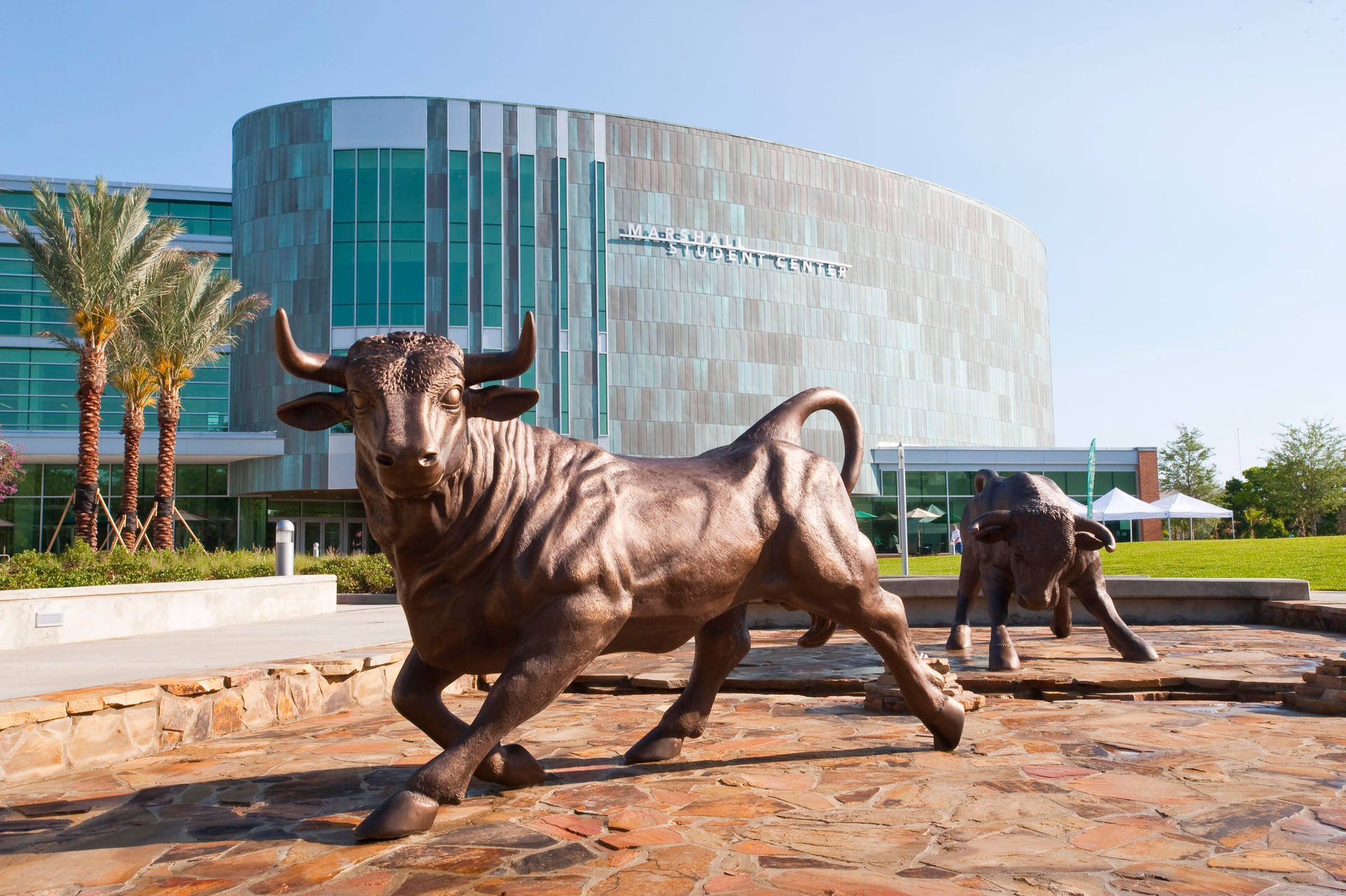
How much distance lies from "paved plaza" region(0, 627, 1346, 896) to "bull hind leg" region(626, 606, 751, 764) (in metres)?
0.11

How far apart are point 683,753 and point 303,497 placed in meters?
35.0

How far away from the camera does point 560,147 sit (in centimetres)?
3694

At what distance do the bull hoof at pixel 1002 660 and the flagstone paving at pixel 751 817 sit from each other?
188cm

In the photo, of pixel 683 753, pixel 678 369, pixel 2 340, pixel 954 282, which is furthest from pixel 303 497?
pixel 683 753

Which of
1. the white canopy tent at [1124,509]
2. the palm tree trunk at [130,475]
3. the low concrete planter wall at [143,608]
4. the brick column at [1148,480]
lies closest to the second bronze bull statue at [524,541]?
the low concrete planter wall at [143,608]

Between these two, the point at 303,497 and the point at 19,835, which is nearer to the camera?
the point at 19,835

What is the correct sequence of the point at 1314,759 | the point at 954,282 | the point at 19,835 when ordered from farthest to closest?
the point at 954,282, the point at 1314,759, the point at 19,835

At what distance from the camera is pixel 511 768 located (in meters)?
3.61

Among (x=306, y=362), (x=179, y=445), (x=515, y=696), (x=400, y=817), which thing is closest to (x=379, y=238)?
(x=179, y=445)

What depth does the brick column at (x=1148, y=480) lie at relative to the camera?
139ft

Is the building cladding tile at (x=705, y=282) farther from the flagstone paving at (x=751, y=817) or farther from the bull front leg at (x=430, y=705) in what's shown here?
the bull front leg at (x=430, y=705)

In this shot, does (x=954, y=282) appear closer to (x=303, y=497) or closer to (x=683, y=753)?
(x=303, y=497)

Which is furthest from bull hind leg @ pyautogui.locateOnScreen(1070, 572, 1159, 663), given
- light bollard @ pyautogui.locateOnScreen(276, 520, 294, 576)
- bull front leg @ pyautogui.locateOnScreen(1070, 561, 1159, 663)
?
light bollard @ pyautogui.locateOnScreen(276, 520, 294, 576)

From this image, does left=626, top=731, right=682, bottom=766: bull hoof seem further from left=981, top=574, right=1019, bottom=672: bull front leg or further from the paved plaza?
left=981, top=574, right=1019, bottom=672: bull front leg
